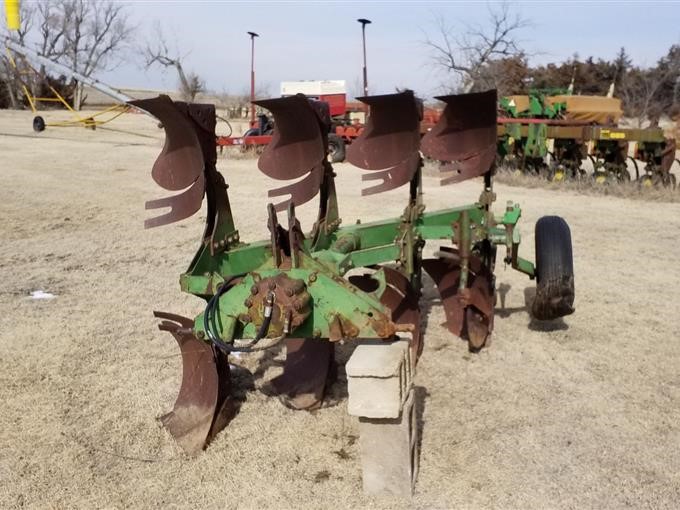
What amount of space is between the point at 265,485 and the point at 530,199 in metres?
8.01

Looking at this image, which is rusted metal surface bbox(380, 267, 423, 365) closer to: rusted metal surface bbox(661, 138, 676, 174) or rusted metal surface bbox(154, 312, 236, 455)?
rusted metal surface bbox(154, 312, 236, 455)

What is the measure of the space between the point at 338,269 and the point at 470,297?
135 cm

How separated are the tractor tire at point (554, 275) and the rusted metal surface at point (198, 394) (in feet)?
5.88

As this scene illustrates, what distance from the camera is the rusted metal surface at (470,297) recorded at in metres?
4.04

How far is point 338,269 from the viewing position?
277 cm

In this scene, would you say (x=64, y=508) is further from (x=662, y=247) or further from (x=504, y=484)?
(x=662, y=247)

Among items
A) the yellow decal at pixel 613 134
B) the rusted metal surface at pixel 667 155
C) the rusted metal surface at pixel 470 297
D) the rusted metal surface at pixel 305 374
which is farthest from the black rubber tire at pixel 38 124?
the rusted metal surface at pixel 305 374

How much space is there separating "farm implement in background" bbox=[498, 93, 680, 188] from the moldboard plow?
763 centimetres

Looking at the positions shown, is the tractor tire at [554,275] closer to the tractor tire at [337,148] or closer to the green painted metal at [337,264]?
the green painted metal at [337,264]

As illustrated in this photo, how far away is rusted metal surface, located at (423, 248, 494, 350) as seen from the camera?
404 centimetres

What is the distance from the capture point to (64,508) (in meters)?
2.57

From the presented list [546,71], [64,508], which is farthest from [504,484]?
[546,71]


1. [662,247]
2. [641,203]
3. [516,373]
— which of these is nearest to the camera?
[516,373]

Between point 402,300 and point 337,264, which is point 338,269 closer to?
point 337,264
